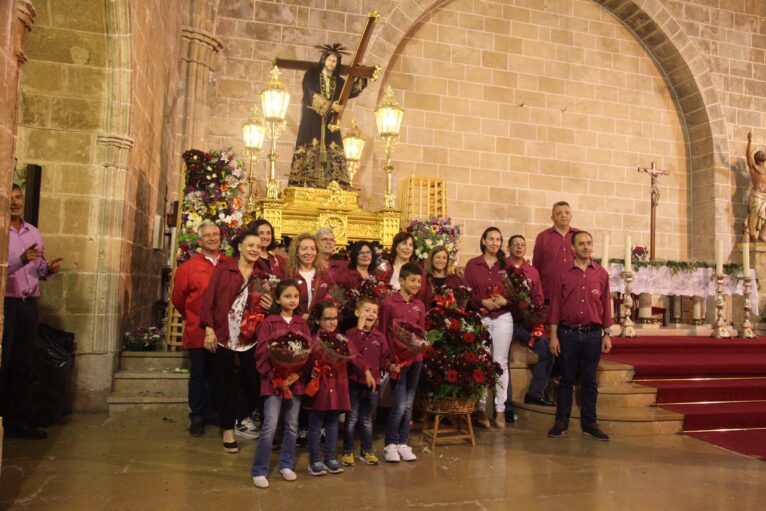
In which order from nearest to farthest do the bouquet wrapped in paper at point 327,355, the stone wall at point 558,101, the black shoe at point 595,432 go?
the bouquet wrapped in paper at point 327,355
the black shoe at point 595,432
the stone wall at point 558,101

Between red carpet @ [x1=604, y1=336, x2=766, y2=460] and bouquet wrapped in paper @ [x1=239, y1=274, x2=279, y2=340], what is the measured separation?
370 cm

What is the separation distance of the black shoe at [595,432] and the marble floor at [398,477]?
0.25 ft

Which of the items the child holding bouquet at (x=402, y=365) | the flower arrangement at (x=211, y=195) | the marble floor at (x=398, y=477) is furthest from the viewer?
the flower arrangement at (x=211, y=195)

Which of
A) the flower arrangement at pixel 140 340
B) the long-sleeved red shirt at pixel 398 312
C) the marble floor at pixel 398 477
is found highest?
the long-sleeved red shirt at pixel 398 312

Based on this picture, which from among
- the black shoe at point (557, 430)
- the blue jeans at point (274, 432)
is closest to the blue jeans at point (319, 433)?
the blue jeans at point (274, 432)

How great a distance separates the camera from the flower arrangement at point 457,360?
453 centimetres

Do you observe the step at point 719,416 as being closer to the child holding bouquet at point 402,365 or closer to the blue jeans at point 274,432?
the child holding bouquet at point 402,365

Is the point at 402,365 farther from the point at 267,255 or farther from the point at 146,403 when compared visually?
the point at 146,403

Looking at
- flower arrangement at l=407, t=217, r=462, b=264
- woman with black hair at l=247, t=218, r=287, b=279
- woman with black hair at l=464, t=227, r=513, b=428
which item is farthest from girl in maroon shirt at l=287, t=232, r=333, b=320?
flower arrangement at l=407, t=217, r=462, b=264

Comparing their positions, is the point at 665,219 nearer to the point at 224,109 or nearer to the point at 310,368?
the point at 224,109

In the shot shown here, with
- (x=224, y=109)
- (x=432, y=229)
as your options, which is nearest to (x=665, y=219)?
(x=432, y=229)

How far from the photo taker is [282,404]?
4.01 m

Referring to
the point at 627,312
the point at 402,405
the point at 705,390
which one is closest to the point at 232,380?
the point at 402,405

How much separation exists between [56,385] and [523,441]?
3.76 metres
